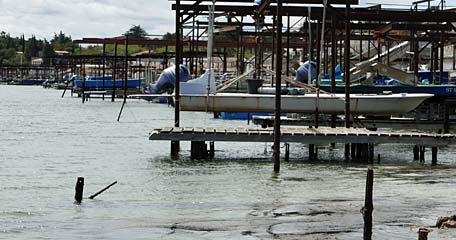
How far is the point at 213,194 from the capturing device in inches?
996

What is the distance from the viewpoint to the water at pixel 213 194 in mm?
19797

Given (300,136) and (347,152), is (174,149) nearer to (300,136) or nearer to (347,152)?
(300,136)

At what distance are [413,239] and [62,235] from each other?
6.89 metres

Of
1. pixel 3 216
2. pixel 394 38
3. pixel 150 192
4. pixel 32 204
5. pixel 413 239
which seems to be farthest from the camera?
pixel 394 38

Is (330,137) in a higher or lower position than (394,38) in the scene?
lower

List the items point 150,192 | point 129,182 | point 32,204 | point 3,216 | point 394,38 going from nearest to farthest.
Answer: point 3,216
point 32,204
point 150,192
point 129,182
point 394,38

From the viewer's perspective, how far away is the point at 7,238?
18891mm

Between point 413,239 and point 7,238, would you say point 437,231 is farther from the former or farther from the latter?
point 7,238

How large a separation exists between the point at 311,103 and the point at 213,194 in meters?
15.6

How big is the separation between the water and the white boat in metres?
1.65

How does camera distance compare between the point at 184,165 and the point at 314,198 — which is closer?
the point at 314,198

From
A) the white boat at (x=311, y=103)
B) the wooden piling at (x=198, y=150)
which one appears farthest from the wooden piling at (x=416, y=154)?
the wooden piling at (x=198, y=150)

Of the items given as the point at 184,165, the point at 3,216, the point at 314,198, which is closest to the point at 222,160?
the point at 184,165

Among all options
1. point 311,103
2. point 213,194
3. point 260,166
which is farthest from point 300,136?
point 311,103
